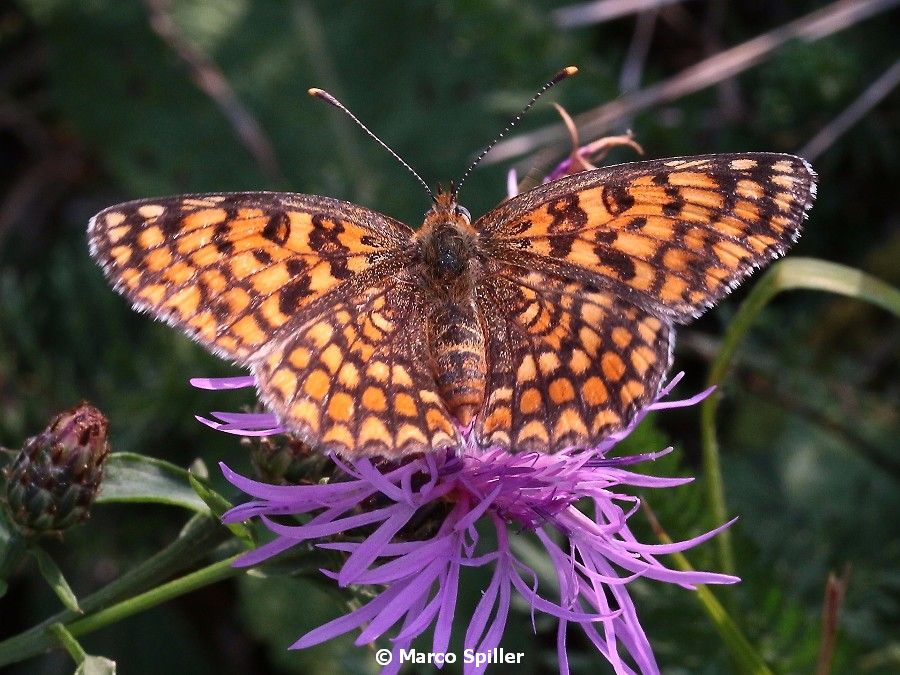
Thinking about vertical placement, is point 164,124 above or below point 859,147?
above

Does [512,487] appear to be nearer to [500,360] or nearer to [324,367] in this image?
[500,360]

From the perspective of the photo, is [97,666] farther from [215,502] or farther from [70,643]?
[215,502]

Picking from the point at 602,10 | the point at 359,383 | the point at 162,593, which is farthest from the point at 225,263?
the point at 602,10

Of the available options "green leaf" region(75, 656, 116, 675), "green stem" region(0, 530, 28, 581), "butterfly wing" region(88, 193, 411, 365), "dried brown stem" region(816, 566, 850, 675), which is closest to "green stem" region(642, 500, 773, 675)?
"dried brown stem" region(816, 566, 850, 675)

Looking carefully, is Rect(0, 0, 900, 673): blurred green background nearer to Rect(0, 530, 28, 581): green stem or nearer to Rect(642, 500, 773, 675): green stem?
Rect(642, 500, 773, 675): green stem

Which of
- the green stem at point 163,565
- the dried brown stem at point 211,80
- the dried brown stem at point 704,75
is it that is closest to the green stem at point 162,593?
the green stem at point 163,565

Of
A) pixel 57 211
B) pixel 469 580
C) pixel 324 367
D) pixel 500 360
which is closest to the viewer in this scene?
pixel 324 367

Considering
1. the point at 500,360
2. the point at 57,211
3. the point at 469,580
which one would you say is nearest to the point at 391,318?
the point at 500,360

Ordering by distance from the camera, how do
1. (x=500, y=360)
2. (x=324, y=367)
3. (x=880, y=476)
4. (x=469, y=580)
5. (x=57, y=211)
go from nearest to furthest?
(x=324, y=367), (x=500, y=360), (x=469, y=580), (x=880, y=476), (x=57, y=211)
